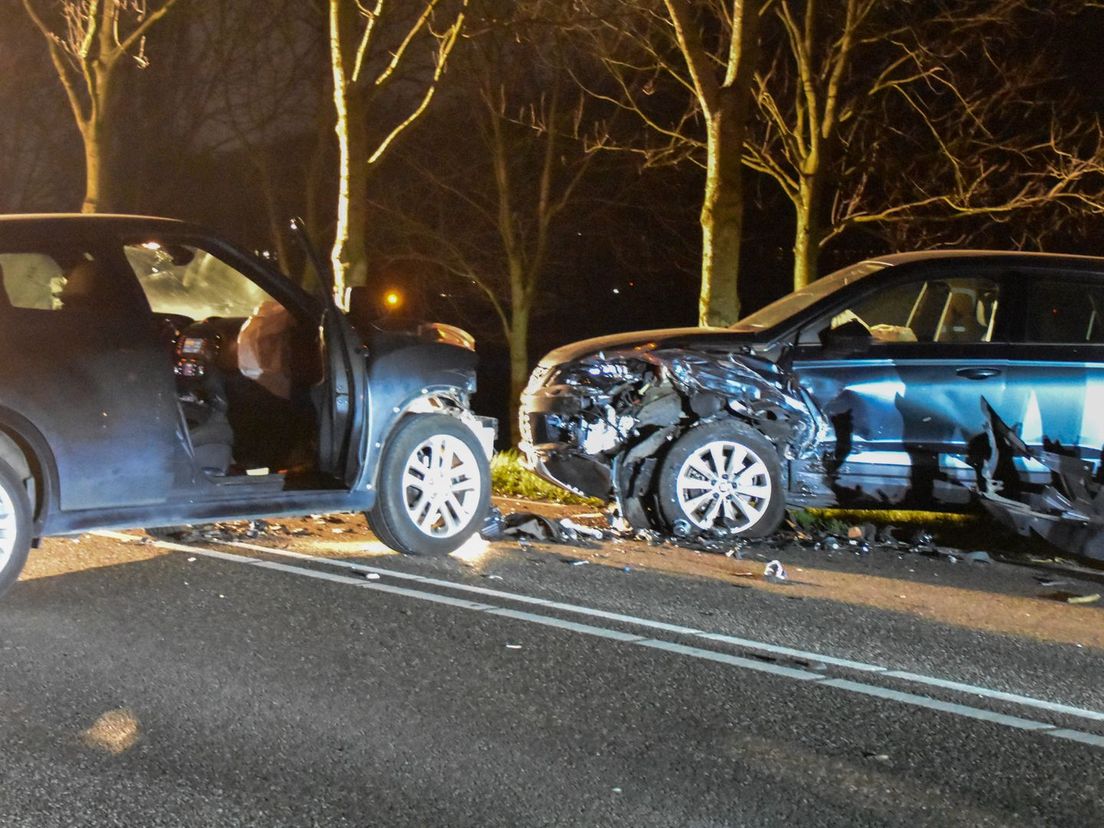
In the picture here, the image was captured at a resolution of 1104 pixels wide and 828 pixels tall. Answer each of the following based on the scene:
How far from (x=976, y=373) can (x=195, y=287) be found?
198 inches

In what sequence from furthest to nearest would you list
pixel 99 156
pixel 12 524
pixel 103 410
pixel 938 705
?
pixel 99 156, pixel 103 410, pixel 12 524, pixel 938 705

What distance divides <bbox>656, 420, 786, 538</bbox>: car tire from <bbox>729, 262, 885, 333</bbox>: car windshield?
80 centimetres

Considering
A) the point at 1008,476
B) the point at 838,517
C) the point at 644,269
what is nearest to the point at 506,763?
the point at 1008,476

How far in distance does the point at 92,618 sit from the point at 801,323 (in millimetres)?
4898

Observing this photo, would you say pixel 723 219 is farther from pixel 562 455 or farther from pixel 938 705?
pixel 938 705

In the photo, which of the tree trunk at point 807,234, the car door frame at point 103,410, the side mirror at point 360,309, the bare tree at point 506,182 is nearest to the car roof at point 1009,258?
the side mirror at point 360,309

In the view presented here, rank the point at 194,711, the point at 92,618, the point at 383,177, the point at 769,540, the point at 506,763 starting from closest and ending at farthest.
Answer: the point at 506,763, the point at 194,711, the point at 92,618, the point at 769,540, the point at 383,177

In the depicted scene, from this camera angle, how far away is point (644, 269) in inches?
1369

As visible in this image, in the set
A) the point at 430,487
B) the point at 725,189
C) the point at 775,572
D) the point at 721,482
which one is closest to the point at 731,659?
the point at 775,572

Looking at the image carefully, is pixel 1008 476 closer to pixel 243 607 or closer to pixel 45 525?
pixel 243 607

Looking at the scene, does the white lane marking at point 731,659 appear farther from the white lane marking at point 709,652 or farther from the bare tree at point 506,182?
the bare tree at point 506,182

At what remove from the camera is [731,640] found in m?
6.52

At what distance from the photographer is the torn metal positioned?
816cm

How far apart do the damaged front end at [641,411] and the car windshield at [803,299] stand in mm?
463
